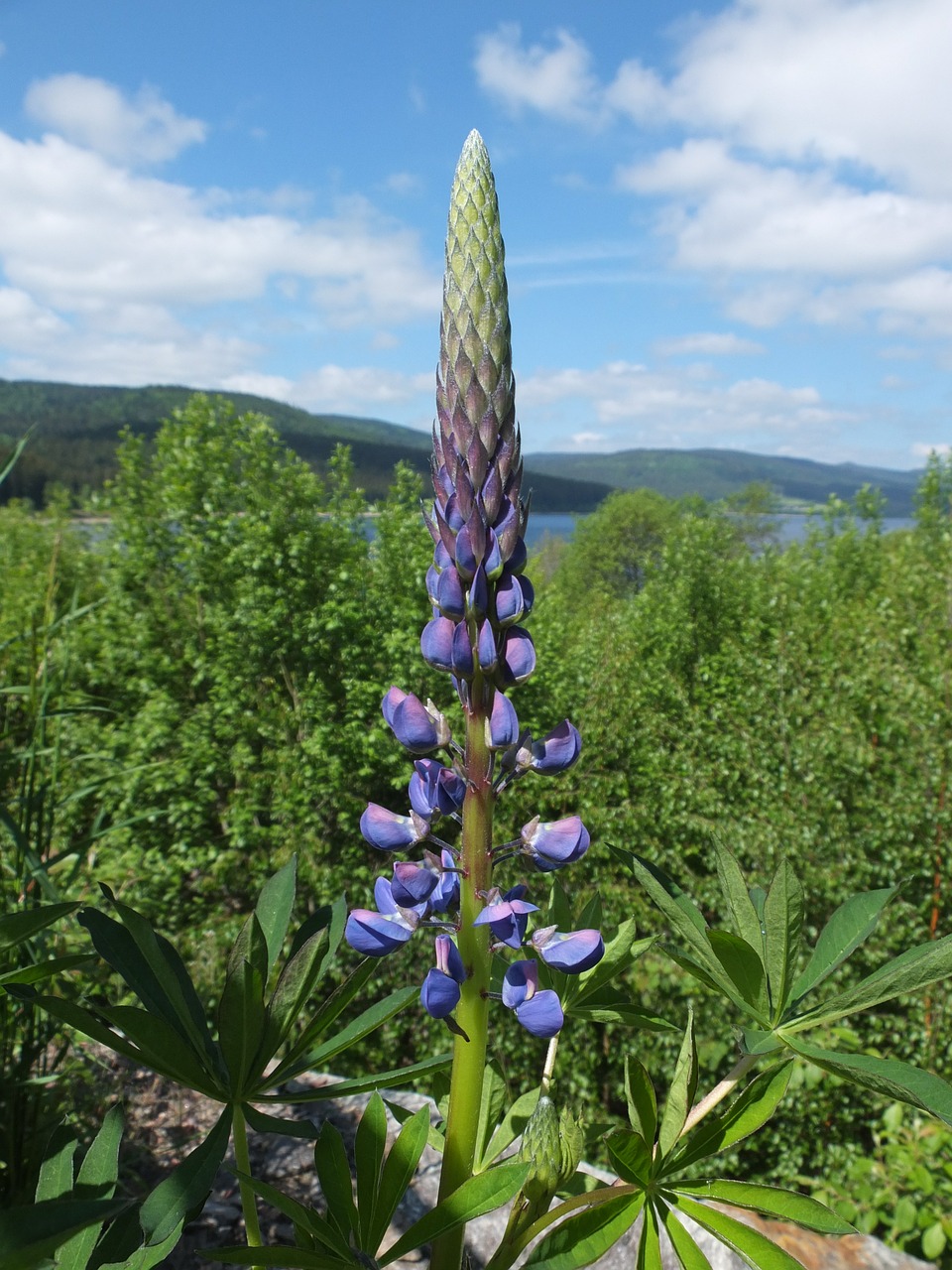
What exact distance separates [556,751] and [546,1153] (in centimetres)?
49

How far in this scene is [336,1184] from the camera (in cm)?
100

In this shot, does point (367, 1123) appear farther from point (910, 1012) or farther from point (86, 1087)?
point (910, 1012)

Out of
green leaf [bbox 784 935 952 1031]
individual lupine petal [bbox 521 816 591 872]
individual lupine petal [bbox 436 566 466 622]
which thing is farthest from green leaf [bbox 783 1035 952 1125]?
individual lupine petal [bbox 436 566 466 622]

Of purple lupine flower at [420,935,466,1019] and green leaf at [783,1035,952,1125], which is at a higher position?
purple lupine flower at [420,935,466,1019]

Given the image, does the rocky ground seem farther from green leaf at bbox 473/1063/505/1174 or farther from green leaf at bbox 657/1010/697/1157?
green leaf at bbox 657/1010/697/1157

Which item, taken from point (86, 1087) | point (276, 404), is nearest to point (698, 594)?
point (86, 1087)

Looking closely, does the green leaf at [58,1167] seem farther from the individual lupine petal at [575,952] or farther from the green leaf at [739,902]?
the green leaf at [739,902]

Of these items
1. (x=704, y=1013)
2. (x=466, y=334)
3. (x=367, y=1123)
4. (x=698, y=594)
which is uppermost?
(x=466, y=334)

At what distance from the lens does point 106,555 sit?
10.0 meters

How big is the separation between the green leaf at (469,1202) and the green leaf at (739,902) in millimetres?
532

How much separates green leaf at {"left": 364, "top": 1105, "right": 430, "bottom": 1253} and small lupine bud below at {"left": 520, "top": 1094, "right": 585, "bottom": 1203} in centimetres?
13

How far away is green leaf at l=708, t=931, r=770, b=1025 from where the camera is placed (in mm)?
1079

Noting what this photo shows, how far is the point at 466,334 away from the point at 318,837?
663cm

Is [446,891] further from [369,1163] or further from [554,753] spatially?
[369,1163]
